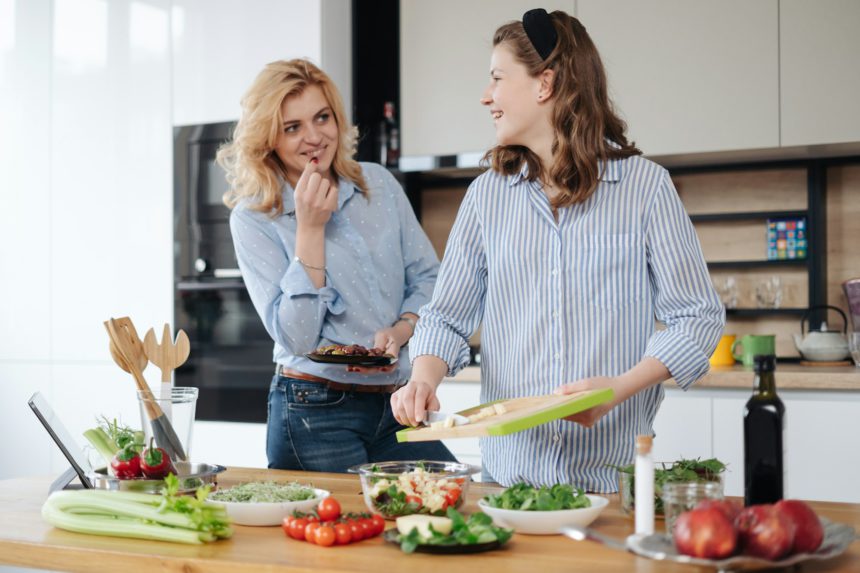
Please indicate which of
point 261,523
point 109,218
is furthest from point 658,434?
point 109,218

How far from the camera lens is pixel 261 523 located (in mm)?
1503

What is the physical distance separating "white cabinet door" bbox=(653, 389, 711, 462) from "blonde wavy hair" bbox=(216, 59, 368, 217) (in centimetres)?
142

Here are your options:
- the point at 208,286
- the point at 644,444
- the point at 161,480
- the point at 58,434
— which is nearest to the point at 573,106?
the point at 644,444

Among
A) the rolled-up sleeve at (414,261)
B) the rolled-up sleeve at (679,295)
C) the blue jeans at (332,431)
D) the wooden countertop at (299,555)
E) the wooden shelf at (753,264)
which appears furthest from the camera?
the wooden shelf at (753,264)

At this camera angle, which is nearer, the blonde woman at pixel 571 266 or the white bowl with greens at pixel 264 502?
the white bowl with greens at pixel 264 502

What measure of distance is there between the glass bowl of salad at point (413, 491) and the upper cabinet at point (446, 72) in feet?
7.65

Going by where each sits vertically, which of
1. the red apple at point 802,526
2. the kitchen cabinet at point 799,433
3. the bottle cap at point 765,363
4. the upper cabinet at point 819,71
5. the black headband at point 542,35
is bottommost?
the kitchen cabinet at point 799,433

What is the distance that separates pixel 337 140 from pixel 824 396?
5.74 feet

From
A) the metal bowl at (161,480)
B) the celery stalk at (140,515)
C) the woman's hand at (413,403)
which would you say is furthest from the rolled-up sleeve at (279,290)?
the celery stalk at (140,515)

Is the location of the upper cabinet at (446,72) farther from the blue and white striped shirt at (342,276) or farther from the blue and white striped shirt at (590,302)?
the blue and white striped shirt at (590,302)

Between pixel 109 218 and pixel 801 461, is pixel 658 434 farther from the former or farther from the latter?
pixel 109 218

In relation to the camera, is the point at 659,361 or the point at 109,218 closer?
the point at 659,361

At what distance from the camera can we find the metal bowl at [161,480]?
1.63 meters

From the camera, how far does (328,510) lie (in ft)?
4.66
